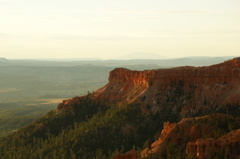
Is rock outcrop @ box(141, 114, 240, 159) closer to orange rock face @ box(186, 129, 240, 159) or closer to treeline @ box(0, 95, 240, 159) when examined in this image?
orange rock face @ box(186, 129, 240, 159)

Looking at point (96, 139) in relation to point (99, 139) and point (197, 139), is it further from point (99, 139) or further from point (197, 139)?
point (197, 139)

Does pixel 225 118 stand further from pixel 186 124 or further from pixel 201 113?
pixel 201 113

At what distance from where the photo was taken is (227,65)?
19800 centimetres

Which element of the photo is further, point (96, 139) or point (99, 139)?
point (96, 139)

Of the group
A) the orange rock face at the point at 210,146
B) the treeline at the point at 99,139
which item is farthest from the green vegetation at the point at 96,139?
the orange rock face at the point at 210,146

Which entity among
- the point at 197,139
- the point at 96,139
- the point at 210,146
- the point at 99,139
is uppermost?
the point at 210,146

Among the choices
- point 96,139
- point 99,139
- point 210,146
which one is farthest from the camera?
point 96,139

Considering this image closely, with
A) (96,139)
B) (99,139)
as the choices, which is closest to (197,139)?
(99,139)

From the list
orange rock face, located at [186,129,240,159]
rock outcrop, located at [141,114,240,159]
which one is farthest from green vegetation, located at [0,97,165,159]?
orange rock face, located at [186,129,240,159]

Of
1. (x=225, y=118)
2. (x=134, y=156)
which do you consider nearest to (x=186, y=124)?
(x=225, y=118)

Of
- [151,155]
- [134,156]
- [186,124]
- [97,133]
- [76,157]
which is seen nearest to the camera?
[134,156]

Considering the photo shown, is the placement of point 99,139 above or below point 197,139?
below

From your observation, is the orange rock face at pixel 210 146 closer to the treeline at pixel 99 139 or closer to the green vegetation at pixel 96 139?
the treeline at pixel 99 139

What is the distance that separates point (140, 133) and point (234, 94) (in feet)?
131
